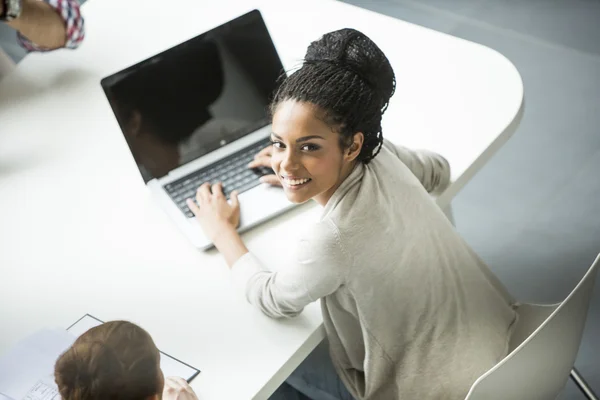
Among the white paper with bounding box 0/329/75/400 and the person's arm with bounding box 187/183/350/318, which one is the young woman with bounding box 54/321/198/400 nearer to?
the white paper with bounding box 0/329/75/400

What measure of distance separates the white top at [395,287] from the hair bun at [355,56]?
0.13 m

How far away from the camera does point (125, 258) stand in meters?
1.38

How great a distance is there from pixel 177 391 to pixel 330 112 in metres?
0.44

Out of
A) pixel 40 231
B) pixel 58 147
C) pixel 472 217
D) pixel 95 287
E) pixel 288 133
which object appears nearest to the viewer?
pixel 288 133

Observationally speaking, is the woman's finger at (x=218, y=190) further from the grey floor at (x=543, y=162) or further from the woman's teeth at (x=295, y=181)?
the grey floor at (x=543, y=162)

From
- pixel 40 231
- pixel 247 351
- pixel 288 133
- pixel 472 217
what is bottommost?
pixel 472 217

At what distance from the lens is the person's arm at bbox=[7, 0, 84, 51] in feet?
5.54

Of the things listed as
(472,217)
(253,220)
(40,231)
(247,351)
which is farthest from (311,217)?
(472,217)

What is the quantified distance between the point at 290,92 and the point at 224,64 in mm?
381

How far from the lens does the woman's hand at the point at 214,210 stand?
135cm

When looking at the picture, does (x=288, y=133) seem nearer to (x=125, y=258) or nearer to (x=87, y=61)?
(x=125, y=258)

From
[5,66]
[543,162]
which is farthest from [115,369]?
[543,162]

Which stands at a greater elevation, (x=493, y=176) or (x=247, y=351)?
(x=247, y=351)

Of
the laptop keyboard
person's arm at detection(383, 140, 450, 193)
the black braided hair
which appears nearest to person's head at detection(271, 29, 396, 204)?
the black braided hair
